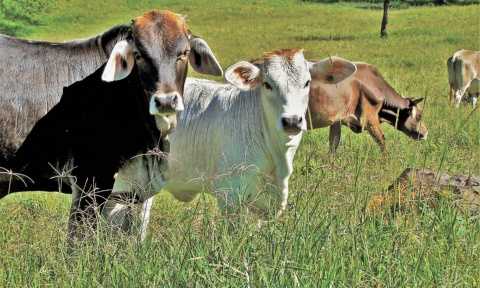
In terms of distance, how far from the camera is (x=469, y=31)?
115ft

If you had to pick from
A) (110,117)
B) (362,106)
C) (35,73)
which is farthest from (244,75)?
(362,106)

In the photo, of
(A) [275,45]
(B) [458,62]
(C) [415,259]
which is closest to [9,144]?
(C) [415,259]

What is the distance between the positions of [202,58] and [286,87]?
0.74 m

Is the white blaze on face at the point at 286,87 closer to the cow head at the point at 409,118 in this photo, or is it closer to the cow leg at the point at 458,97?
the cow head at the point at 409,118

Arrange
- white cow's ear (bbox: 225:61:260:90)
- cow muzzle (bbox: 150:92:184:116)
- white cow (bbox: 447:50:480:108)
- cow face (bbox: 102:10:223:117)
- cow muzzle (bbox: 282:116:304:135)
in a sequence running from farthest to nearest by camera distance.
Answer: white cow (bbox: 447:50:480:108), white cow's ear (bbox: 225:61:260:90), cow muzzle (bbox: 282:116:304:135), cow face (bbox: 102:10:223:117), cow muzzle (bbox: 150:92:184:116)

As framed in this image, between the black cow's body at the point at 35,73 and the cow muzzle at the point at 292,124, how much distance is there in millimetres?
1368

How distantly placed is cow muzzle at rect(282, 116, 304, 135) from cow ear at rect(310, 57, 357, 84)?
Answer: 0.80m

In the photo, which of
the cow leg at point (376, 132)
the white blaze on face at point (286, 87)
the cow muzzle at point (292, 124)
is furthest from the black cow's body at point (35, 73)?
the cow leg at point (376, 132)

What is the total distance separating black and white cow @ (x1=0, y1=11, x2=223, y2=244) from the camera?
5527 mm

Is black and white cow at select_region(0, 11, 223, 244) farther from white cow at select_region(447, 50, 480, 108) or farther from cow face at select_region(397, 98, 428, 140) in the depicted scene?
white cow at select_region(447, 50, 480, 108)

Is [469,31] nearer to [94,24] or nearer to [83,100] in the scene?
[94,24]

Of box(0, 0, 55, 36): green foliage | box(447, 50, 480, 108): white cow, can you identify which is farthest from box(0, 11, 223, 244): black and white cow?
box(0, 0, 55, 36): green foliage

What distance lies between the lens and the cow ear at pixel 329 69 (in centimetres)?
664

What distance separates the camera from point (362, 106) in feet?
37.0
